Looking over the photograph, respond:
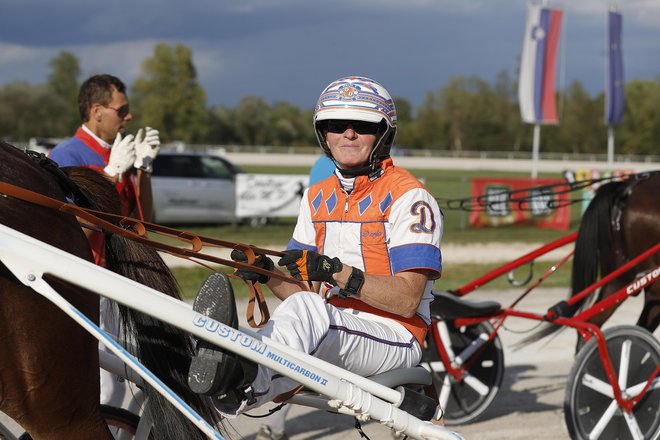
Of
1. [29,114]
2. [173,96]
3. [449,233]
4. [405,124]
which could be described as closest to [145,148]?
[449,233]

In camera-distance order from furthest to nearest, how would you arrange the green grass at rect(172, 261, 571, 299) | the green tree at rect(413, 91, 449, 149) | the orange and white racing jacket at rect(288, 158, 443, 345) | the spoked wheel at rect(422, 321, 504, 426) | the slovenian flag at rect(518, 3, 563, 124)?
the green tree at rect(413, 91, 449, 149) < the slovenian flag at rect(518, 3, 563, 124) < the green grass at rect(172, 261, 571, 299) < the spoked wheel at rect(422, 321, 504, 426) < the orange and white racing jacket at rect(288, 158, 443, 345)

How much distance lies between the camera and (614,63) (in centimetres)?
2012

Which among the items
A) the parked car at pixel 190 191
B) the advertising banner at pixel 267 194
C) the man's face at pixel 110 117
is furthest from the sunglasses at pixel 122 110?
the advertising banner at pixel 267 194

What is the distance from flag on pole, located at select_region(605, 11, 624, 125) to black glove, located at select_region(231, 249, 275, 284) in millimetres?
19297

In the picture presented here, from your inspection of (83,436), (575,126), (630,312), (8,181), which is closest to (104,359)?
(83,436)

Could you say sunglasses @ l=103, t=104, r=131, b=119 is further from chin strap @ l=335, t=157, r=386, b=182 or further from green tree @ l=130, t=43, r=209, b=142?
green tree @ l=130, t=43, r=209, b=142

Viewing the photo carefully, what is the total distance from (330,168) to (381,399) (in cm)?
251

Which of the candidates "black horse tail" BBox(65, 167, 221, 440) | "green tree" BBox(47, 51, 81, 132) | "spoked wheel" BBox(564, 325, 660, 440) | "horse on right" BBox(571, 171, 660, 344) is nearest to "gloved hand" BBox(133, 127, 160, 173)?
"black horse tail" BBox(65, 167, 221, 440)

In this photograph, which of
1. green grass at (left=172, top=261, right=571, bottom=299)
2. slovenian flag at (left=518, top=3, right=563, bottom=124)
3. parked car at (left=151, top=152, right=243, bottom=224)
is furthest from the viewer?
slovenian flag at (left=518, top=3, right=563, bottom=124)

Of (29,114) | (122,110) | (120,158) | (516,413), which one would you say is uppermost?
(122,110)

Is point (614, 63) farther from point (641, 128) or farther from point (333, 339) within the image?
point (641, 128)

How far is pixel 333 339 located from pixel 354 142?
0.73m

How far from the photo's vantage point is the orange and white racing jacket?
2637 millimetres

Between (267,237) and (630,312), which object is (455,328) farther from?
(267,237)
